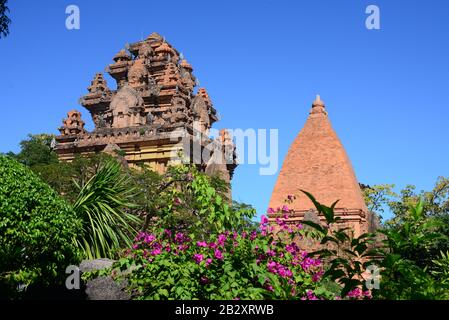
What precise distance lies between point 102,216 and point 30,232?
3.00 m

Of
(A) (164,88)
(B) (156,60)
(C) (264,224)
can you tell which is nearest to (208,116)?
(A) (164,88)

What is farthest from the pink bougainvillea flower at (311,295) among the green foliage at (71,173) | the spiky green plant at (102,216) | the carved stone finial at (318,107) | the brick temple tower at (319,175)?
the carved stone finial at (318,107)

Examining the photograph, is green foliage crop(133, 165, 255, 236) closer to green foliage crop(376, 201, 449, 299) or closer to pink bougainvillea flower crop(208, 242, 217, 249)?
pink bougainvillea flower crop(208, 242, 217, 249)

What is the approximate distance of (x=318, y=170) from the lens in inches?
923

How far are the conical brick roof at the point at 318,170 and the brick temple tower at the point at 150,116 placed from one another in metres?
3.13

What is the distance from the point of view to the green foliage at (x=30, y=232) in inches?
371

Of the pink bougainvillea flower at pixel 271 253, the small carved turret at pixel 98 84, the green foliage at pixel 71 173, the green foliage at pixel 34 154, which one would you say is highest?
the small carved turret at pixel 98 84

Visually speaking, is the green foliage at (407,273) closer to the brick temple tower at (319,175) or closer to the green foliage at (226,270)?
the green foliage at (226,270)

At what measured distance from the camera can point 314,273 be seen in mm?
7754

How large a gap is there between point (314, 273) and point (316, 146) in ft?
54.5

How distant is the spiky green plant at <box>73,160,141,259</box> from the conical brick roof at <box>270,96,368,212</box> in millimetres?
10428

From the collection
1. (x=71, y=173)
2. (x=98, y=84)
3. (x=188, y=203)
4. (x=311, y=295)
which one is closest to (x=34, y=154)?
(x=98, y=84)

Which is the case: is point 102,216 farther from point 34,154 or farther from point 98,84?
point 34,154

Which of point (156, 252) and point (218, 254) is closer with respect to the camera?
point (218, 254)
